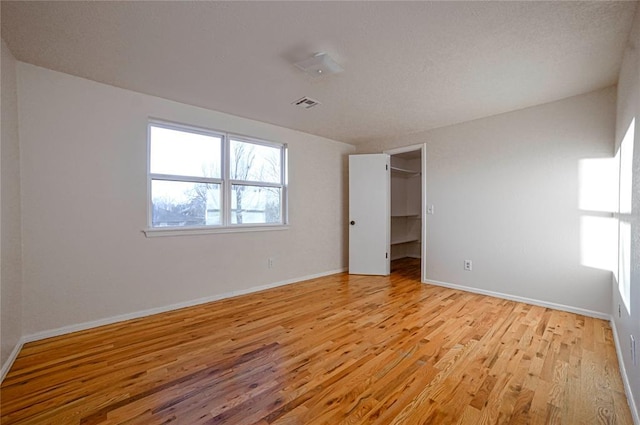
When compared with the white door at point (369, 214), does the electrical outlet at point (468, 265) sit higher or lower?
lower

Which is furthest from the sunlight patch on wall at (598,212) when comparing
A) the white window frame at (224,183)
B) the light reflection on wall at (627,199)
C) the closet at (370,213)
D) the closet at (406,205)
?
the white window frame at (224,183)

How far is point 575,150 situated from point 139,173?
4.64 m

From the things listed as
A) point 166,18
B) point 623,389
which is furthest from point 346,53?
point 623,389

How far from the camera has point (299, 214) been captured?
4.38m

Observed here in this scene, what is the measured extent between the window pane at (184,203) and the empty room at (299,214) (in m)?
0.03

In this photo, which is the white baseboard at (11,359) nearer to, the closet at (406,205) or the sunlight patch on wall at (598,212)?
the sunlight patch on wall at (598,212)

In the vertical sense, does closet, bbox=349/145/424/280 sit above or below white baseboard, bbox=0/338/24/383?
above

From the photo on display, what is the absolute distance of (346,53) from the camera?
2.18 metres

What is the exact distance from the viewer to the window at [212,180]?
3.10 metres

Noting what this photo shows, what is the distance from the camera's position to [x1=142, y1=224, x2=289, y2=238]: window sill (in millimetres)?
2965

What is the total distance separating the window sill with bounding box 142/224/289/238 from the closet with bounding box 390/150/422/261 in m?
3.17

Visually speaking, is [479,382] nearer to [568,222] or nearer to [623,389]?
[623,389]

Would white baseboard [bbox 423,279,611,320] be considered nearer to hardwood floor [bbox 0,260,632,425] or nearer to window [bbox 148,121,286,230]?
hardwood floor [bbox 0,260,632,425]

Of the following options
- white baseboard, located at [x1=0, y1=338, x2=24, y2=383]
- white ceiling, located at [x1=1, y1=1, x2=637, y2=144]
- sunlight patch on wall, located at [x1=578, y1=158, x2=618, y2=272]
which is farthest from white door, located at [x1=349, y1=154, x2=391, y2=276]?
white baseboard, located at [x1=0, y1=338, x2=24, y2=383]
